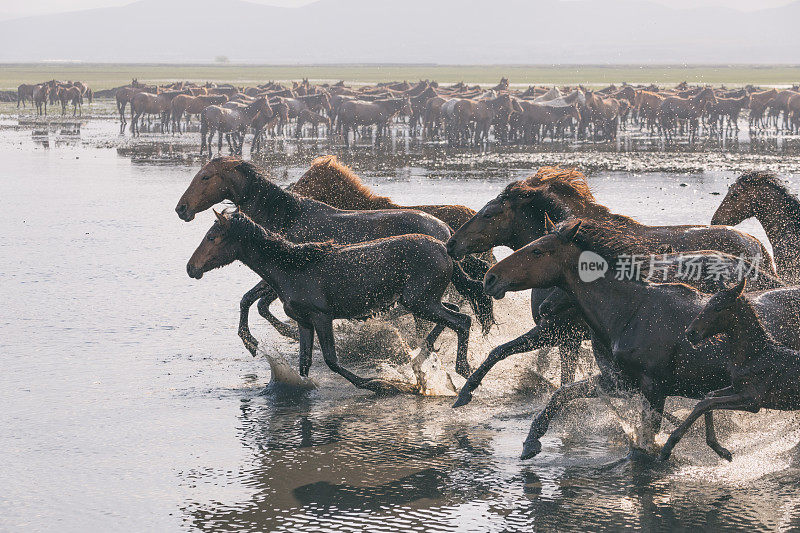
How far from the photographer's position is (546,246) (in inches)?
251

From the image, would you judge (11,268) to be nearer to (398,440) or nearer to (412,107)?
(398,440)

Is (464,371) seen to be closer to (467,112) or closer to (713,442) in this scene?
(713,442)

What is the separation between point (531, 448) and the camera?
253 inches

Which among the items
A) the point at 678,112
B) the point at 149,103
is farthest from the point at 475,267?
the point at 149,103

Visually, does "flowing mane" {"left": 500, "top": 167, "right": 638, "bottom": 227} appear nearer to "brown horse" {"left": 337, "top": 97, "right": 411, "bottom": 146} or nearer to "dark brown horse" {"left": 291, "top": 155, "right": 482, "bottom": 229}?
"dark brown horse" {"left": 291, "top": 155, "right": 482, "bottom": 229}

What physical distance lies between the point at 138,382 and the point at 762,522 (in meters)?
4.81

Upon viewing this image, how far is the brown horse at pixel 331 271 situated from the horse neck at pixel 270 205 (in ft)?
3.81

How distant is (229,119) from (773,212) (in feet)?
89.0

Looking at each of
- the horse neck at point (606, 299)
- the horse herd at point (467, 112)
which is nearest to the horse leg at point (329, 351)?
the horse neck at point (606, 299)

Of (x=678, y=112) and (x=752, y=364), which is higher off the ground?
(x=678, y=112)

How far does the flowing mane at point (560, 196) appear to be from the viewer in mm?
7535

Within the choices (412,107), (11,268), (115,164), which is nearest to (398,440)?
(11,268)

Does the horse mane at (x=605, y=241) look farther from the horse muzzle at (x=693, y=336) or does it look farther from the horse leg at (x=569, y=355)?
the horse leg at (x=569, y=355)

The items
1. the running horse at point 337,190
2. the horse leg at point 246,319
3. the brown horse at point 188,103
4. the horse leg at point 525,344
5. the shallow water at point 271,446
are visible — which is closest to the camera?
the shallow water at point 271,446
